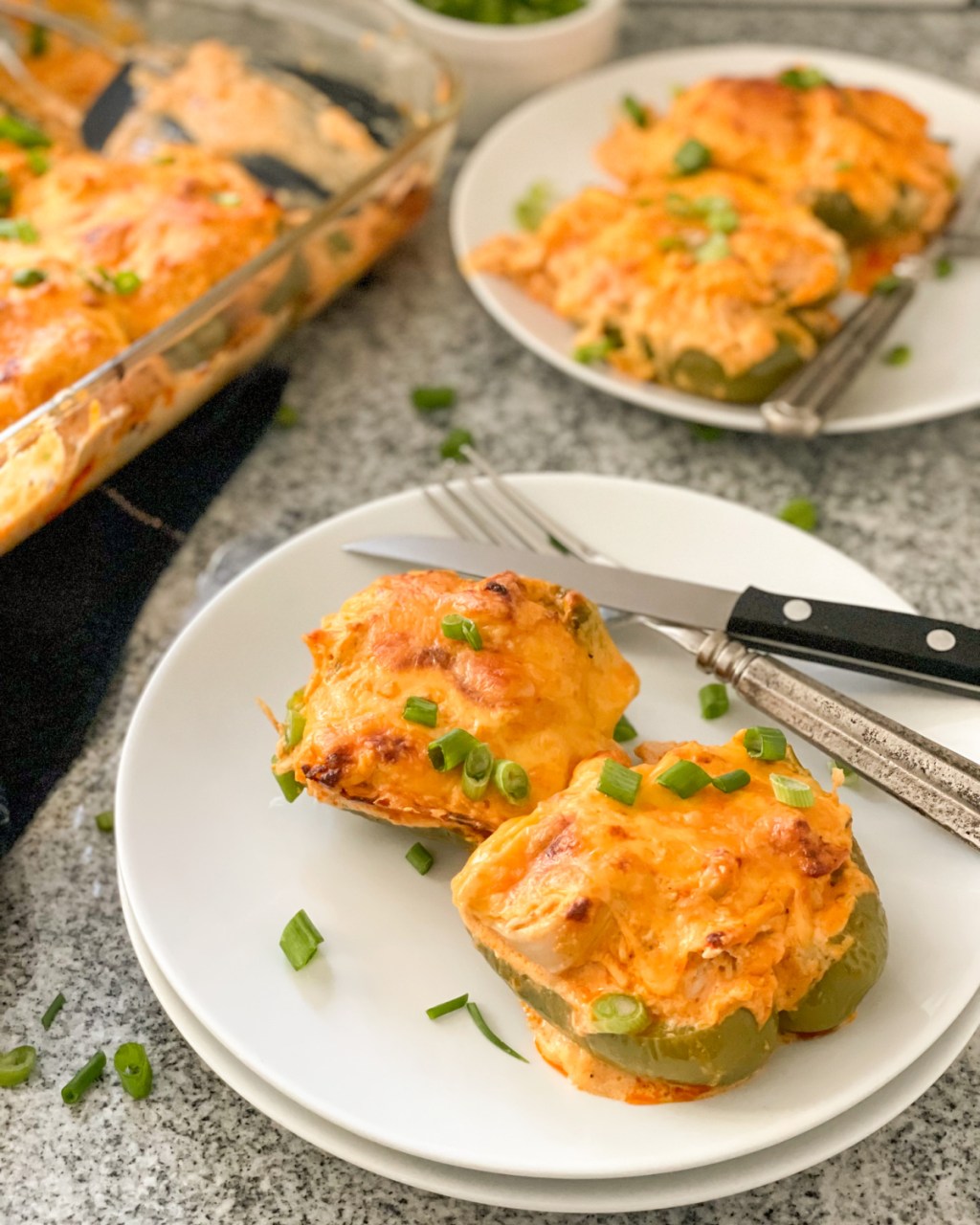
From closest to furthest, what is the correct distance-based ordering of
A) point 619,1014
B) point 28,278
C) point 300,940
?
point 619,1014 < point 300,940 < point 28,278

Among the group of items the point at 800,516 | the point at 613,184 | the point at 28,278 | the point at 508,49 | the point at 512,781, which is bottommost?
the point at 800,516

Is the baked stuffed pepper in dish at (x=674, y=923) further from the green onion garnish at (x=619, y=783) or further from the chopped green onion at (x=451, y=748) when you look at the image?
the chopped green onion at (x=451, y=748)

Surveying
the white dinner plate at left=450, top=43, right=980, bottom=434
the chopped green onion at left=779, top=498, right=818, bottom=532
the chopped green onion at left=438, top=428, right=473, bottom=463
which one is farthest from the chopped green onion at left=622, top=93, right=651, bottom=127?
the chopped green onion at left=779, top=498, right=818, bottom=532

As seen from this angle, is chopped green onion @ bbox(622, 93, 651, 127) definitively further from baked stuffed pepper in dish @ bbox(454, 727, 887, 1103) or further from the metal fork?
baked stuffed pepper in dish @ bbox(454, 727, 887, 1103)

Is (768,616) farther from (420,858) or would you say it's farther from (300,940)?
(300,940)

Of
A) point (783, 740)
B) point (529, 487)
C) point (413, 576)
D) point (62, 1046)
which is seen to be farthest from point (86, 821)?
point (783, 740)

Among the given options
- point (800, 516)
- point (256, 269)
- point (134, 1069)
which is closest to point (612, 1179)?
point (134, 1069)
